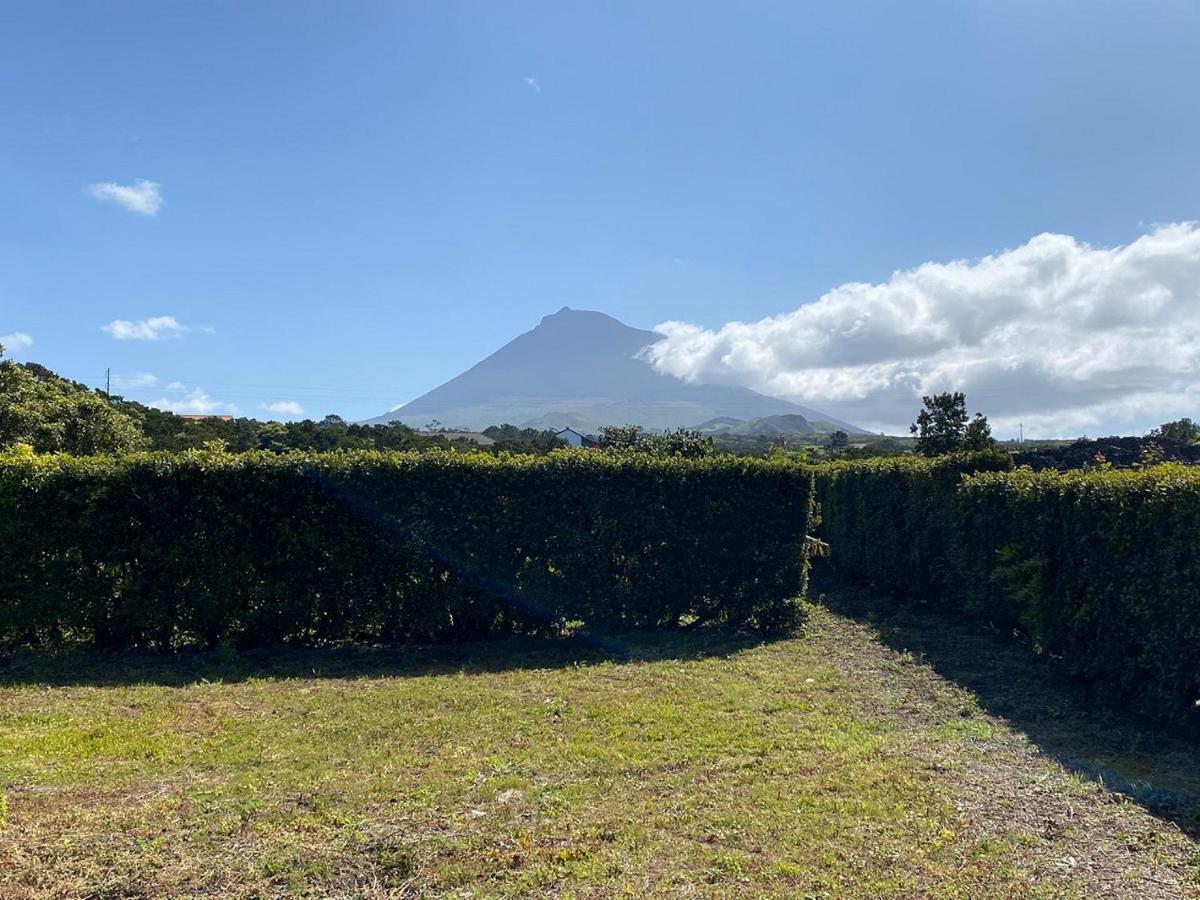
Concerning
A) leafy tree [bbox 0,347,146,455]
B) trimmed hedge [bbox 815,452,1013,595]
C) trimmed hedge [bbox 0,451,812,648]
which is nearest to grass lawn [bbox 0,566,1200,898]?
trimmed hedge [bbox 0,451,812,648]

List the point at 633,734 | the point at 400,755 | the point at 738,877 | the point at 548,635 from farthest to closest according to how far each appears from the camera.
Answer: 1. the point at 548,635
2. the point at 633,734
3. the point at 400,755
4. the point at 738,877

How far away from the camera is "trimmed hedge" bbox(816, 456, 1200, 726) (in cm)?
573

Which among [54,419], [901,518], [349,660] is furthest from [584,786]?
[54,419]

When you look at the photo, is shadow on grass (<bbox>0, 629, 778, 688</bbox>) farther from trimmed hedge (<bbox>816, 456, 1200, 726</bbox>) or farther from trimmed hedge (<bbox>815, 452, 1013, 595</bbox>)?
trimmed hedge (<bbox>815, 452, 1013, 595</bbox>)

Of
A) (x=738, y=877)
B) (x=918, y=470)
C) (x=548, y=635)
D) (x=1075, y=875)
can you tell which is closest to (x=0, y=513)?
(x=548, y=635)

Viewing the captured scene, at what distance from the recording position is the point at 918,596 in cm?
1237

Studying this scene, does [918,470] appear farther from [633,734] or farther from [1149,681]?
[633,734]

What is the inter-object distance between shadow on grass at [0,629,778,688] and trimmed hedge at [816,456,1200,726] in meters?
3.09

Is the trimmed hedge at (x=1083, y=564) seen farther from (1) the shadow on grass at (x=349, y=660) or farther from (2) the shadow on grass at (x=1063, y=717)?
(1) the shadow on grass at (x=349, y=660)

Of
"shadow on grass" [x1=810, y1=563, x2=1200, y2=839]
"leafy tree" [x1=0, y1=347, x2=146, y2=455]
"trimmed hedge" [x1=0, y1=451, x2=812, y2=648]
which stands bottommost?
"shadow on grass" [x1=810, y1=563, x2=1200, y2=839]

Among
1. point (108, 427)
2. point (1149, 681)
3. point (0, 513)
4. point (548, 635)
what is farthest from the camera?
point (108, 427)

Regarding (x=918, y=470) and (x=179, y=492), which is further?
(x=918, y=470)

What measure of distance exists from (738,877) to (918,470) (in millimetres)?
10104

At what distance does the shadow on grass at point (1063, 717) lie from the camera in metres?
4.70
